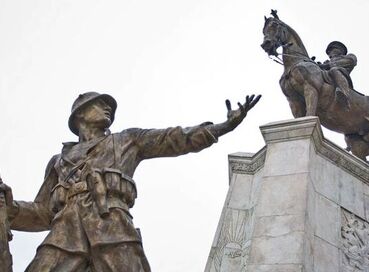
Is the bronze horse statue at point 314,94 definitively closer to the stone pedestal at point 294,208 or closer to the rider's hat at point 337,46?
the rider's hat at point 337,46

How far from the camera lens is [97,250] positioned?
5406 millimetres

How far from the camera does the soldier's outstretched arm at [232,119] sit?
596 cm

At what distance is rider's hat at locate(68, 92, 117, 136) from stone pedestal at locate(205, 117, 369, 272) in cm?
256

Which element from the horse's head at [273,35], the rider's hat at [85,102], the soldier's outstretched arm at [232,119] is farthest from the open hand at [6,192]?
the horse's head at [273,35]

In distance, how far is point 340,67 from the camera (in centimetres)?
1098

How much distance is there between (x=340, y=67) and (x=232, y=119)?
219 inches

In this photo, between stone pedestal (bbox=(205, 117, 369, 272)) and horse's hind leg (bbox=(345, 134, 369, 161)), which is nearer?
stone pedestal (bbox=(205, 117, 369, 272))

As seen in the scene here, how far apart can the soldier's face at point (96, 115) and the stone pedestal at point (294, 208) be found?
8.28 feet

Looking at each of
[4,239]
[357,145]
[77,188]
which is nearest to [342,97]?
[357,145]

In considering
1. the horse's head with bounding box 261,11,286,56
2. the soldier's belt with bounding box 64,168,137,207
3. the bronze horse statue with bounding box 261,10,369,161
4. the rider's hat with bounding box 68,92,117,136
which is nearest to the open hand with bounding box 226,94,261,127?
the soldier's belt with bounding box 64,168,137,207

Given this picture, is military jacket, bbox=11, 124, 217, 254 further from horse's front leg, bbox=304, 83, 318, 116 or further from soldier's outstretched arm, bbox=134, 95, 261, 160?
horse's front leg, bbox=304, 83, 318, 116

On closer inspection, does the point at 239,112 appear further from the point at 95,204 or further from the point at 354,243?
the point at 354,243

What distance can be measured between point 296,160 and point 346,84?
2439 millimetres

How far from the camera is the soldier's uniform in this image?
17.8 ft
